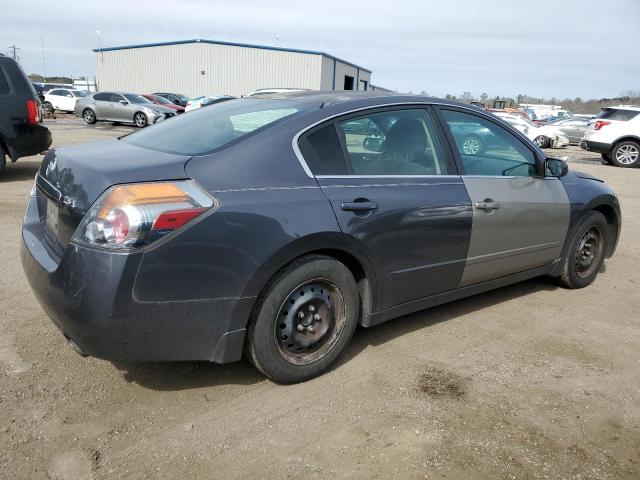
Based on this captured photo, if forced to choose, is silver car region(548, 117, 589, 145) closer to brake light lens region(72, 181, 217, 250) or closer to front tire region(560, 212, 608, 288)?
front tire region(560, 212, 608, 288)

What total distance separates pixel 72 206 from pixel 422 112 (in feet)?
7.19

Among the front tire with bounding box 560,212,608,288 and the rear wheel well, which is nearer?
the front tire with bounding box 560,212,608,288

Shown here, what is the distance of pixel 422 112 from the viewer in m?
3.52

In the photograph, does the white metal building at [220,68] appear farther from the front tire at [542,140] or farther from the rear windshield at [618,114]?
the rear windshield at [618,114]

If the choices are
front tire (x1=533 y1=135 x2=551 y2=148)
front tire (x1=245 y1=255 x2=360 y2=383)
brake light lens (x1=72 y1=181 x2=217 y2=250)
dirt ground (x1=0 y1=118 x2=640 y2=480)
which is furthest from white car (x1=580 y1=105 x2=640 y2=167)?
brake light lens (x1=72 y1=181 x2=217 y2=250)

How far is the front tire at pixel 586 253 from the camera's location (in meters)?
4.52

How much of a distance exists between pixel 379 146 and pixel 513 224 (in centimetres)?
120

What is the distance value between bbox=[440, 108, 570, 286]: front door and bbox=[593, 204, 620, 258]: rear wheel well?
30.3 inches

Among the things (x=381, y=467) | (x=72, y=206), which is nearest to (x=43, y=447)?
(x=72, y=206)

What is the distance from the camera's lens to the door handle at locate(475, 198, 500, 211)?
3.54 m

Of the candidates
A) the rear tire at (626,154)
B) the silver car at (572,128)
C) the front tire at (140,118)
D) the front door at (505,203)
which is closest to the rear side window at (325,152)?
the front door at (505,203)

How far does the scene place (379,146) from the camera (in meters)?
3.33

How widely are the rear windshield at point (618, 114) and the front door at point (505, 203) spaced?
46.7 feet

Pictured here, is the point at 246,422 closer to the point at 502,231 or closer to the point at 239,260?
the point at 239,260
